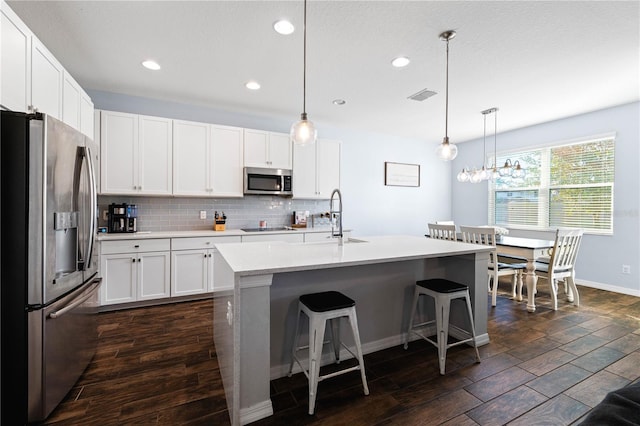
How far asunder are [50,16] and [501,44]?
372cm

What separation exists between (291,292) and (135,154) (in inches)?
113

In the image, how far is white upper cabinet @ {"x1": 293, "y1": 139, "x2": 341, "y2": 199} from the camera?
4547 mm

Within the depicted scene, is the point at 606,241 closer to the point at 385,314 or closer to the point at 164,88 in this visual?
the point at 385,314

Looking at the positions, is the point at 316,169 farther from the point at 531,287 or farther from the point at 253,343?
the point at 253,343

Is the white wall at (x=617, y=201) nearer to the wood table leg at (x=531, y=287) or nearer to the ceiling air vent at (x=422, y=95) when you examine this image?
the wood table leg at (x=531, y=287)

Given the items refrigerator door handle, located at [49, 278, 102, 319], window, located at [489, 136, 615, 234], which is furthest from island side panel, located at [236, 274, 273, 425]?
window, located at [489, 136, 615, 234]

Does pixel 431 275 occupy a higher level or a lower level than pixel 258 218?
lower

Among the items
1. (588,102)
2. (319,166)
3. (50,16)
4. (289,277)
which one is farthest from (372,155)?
(50,16)

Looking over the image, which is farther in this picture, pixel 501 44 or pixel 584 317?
pixel 584 317

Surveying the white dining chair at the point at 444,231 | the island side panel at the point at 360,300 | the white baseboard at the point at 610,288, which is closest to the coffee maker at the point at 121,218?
the island side panel at the point at 360,300

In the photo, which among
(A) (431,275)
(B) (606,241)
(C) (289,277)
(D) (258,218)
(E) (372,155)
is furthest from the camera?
(E) (372,155)

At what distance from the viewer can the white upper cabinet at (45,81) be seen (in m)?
1.99

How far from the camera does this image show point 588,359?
2.31 meters

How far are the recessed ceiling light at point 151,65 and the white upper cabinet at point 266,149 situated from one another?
4.38ft
